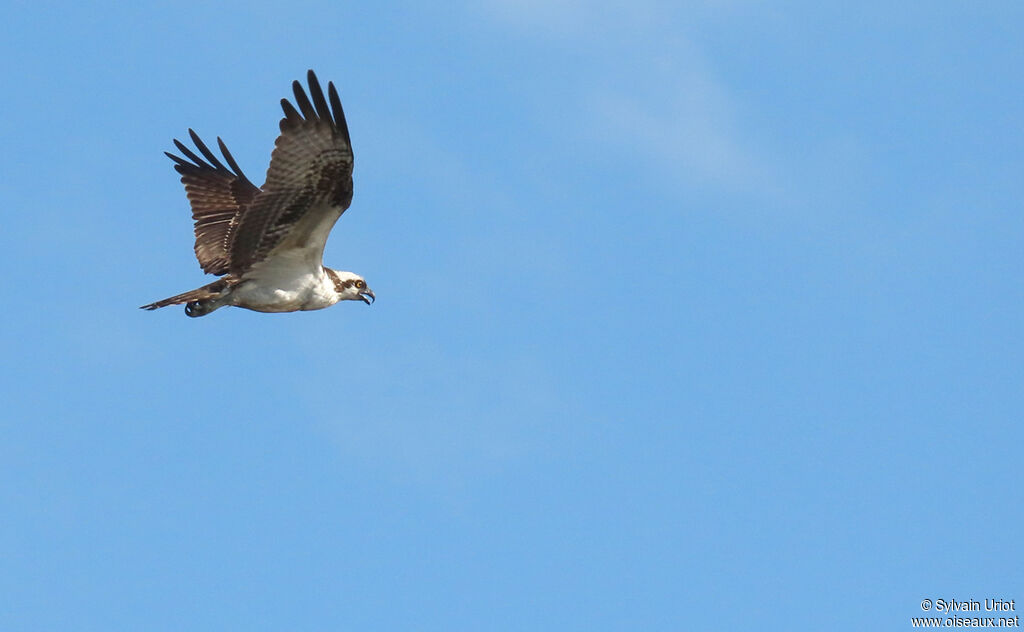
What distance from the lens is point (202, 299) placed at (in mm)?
15898

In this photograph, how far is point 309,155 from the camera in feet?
48.1

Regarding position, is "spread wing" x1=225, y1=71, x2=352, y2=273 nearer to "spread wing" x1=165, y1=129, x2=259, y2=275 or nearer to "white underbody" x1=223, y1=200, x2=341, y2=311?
"white underbody" x1=223, y1=200, x2=341, y2=311

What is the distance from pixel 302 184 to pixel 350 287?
9.36 feet

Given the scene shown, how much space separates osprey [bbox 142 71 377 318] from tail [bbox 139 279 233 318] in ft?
0.04

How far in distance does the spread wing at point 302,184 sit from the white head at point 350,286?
1096 mm

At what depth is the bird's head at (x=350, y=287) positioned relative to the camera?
1744cm

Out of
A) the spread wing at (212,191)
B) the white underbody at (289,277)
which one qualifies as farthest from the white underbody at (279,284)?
the spread wing at (212,191)

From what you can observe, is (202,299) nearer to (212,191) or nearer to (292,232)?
(292,232)

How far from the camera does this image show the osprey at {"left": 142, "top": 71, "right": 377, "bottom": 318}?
14445mm

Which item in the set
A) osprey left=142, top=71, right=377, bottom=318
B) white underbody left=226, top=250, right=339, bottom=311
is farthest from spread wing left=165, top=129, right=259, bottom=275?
white underbody left=226, top=250, right=339, bottom=311

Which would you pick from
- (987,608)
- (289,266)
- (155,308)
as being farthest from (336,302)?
(987,608)

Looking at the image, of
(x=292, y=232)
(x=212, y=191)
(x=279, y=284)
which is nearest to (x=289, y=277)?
(x=279, y=284)

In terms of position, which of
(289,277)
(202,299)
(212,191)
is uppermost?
(212,191)

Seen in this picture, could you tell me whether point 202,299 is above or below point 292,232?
below
